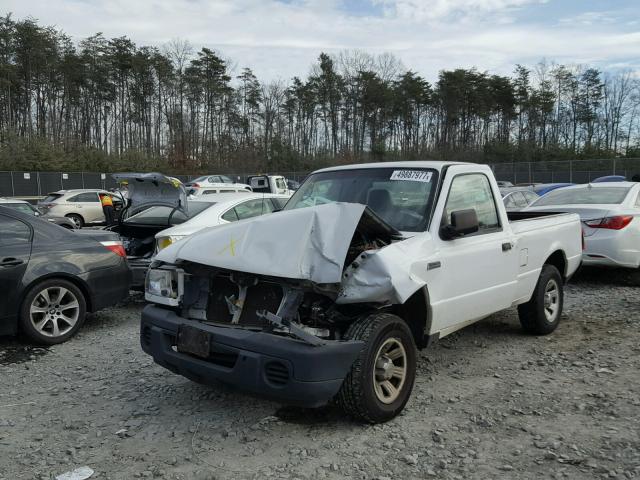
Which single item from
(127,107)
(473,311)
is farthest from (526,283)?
(127,107)

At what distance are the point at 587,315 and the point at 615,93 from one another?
231 ft

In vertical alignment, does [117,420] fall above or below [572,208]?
below

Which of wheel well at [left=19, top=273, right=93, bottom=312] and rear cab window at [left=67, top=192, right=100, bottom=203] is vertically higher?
rear cab window at [left=67, top=192, right=100, bottom=203]

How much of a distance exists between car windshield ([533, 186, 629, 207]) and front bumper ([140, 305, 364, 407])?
715 cm

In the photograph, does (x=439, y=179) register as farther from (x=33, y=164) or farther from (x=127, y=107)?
(x=127, y=107)

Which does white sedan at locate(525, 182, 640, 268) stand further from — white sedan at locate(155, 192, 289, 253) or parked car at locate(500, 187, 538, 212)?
parked car at locate(500, 187, 538, 212)

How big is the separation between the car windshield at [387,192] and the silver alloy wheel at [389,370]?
1.00 metres

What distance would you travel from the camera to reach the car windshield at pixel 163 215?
309 inches

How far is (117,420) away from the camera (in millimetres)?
3928

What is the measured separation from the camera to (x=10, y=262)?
18.1ft

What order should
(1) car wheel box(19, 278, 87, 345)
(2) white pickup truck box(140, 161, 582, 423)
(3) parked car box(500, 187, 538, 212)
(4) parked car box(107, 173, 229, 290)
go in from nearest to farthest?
(2) white pickup truck box(140, 161, 582, 423) < (1) car wheel box(19, 278, 87, 345) < (4) parked car box(107, 173, 229, 290) < (3) parked car box(500, 187, 538, 212)

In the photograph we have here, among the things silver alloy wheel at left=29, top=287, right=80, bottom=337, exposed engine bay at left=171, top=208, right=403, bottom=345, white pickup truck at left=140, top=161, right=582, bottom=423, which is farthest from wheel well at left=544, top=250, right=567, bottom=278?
silver alloy wheel at left=29, top=287, right=80, bottom=337

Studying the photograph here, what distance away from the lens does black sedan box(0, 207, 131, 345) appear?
18.1 feet

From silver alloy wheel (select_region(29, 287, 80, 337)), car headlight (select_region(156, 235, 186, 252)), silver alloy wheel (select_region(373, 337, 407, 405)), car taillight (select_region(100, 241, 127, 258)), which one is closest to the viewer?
silver alloy wheel (select_region(373, 337, 407, 405))
